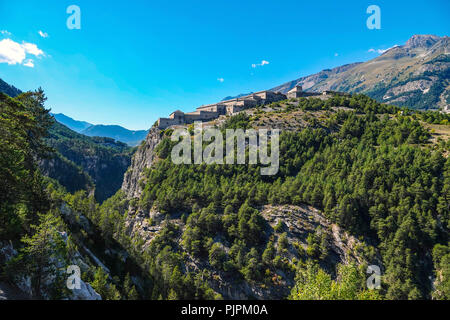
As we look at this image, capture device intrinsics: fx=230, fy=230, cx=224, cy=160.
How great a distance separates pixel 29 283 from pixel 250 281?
55.7 meters

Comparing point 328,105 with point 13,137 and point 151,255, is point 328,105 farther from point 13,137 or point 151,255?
point 13,137

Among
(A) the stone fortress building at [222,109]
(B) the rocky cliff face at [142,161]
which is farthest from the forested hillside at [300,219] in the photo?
(A) the stone fortress building at [222,109]

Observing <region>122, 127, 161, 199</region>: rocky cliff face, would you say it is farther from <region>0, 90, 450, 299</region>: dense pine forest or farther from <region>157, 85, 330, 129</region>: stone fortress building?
<region>0, 90, 450, 299</region>: dense pine forest

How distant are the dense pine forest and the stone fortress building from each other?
35833mm

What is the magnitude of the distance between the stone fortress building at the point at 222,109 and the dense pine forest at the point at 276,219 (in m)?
35.8

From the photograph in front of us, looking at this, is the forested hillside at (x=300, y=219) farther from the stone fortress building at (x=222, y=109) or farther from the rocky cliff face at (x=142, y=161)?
the stone fortress building at (x=222, y=109)

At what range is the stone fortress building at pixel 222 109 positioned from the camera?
14091 centimetres

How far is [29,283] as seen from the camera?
2095cm

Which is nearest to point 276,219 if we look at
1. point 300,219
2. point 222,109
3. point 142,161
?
point 300,219

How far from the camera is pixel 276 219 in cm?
7756

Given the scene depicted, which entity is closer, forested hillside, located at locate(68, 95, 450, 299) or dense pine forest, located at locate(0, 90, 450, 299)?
dense pine forest, located at locate(0, 90, 450, 299)

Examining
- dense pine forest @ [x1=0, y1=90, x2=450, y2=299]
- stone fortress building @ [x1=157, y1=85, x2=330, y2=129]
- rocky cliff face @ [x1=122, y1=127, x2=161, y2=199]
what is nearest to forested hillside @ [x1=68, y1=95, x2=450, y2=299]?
dense pine forest @ [x1=0, y1=90, x2=450, y2=299]

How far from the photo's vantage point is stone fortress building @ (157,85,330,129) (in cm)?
14091
